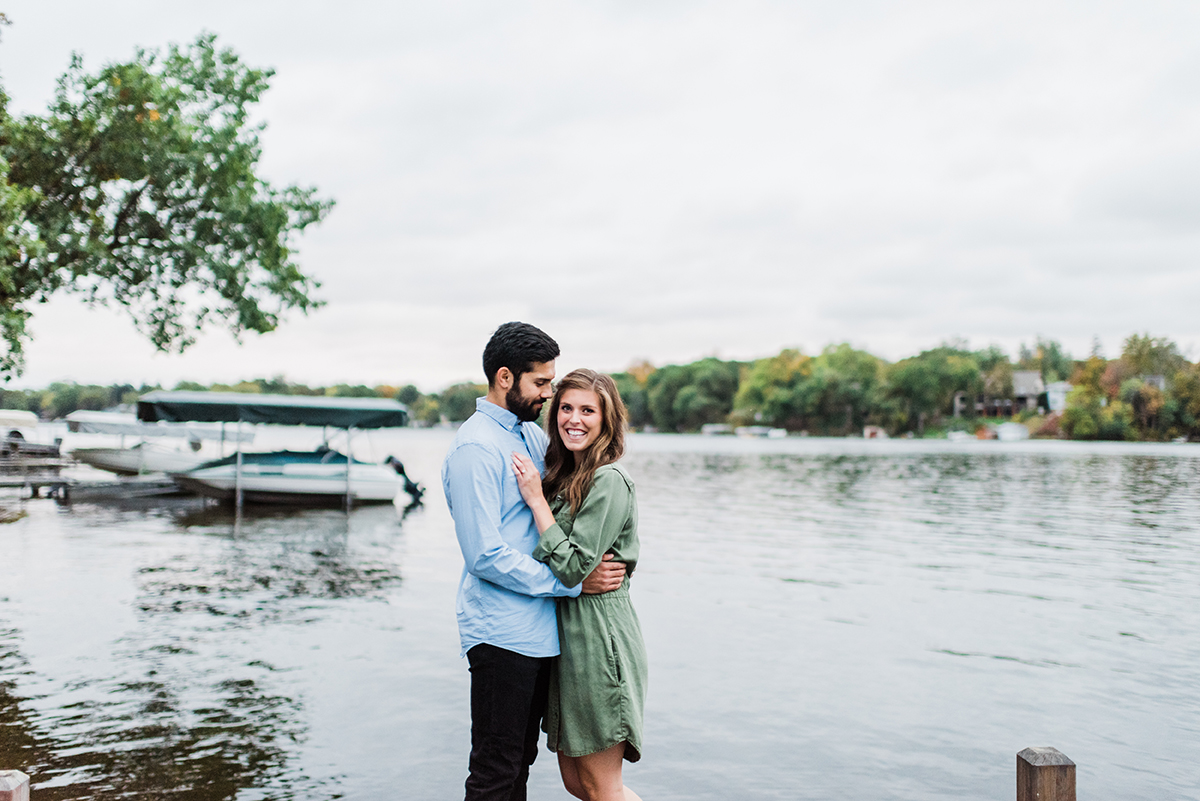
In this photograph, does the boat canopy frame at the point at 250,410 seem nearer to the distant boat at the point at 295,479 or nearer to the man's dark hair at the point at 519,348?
the distant boat at the point at 295,479

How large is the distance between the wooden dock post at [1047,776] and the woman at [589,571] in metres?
1.38

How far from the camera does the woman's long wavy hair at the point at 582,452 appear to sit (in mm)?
3494

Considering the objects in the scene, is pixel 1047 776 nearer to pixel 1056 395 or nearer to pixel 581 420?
pixel 581 420

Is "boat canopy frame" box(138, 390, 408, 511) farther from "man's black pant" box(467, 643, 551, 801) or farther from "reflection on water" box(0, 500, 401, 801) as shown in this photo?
"man's black pant" box(467, 643, 551, 801)

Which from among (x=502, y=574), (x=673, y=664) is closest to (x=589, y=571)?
(x=502, y=574)

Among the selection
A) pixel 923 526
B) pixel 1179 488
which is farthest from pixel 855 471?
pixel 923 526

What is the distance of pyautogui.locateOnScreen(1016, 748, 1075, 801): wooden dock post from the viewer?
3213 mm

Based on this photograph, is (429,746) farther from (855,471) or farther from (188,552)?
(855,471)

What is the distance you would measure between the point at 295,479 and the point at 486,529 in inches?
945

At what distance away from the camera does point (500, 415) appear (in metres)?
3.51

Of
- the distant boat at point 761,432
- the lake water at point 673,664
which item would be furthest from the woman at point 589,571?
the distant boat at point 761,432

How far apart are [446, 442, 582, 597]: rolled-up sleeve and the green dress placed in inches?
3.0

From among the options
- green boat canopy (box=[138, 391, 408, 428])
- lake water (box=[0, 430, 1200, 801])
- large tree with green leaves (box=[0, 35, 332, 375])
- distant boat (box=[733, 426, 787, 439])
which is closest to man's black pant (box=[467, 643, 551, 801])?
lake water (box=[0, 430, 1200, 801])

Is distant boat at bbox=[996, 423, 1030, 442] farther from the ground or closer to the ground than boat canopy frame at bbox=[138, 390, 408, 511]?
closer to the ground
